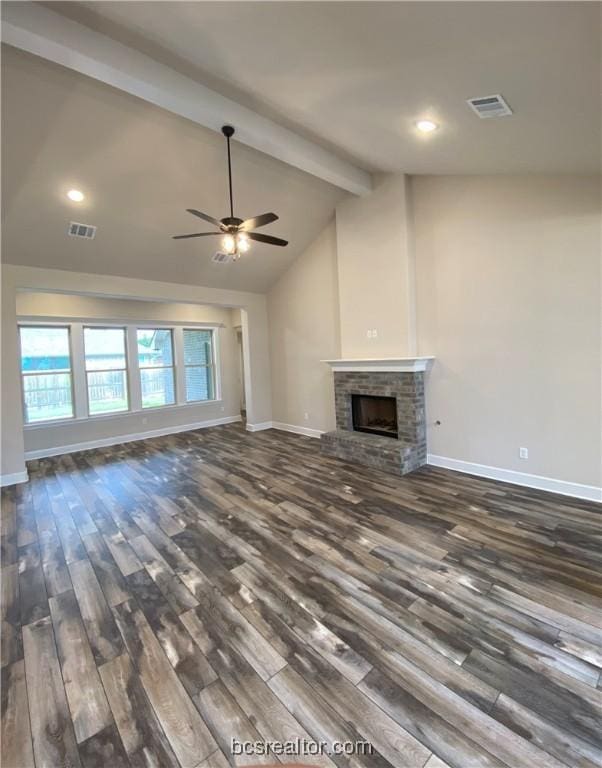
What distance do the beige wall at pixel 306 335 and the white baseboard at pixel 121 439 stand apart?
1643 millimetres

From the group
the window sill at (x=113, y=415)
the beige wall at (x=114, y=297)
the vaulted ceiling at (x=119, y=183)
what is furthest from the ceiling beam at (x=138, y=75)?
the window sill at (x=113, y=415)

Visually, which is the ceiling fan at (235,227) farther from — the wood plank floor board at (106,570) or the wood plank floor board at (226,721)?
the wood plank floor board at (226,721)

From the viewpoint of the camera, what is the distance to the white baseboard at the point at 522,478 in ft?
11.4

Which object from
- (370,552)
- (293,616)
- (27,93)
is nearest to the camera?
(293,616)

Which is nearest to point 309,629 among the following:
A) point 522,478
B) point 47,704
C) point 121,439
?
point 47,704

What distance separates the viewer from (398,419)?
4.75m

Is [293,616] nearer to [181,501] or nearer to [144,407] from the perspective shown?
[181,501]

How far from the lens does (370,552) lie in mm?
2762

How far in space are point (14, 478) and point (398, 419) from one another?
5336 mm

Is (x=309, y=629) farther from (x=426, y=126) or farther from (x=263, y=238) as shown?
(x=426, y=126)

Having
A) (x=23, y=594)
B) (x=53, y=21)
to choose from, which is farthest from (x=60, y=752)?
(x=53, y=21)

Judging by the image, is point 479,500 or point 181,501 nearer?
point 479,500

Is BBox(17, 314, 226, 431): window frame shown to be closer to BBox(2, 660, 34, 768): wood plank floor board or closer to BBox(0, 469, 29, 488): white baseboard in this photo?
BBox(0, 469, 29, 488): white baseboard

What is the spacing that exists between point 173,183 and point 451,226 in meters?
3.45
